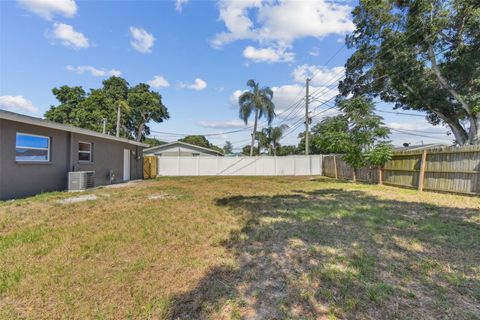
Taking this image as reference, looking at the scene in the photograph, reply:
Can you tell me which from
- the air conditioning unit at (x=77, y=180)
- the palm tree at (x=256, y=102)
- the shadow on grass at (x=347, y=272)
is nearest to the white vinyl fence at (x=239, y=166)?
the palm tree at (x=256, y=102)

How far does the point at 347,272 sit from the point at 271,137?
3508cm

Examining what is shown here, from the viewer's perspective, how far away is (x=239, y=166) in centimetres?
2222

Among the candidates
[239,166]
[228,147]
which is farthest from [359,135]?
[228,147]

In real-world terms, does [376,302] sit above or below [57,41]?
below

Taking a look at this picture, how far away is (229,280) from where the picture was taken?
2.72 m

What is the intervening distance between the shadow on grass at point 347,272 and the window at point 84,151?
895 cm

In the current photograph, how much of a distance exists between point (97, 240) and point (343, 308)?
3.50 m

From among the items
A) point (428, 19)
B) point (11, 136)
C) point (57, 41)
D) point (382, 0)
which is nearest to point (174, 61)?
point (57, 41)

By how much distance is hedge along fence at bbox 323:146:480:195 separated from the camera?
7582 millimetres

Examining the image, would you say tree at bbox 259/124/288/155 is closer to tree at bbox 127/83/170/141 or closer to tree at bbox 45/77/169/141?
tree at bbox 45/77/169/141

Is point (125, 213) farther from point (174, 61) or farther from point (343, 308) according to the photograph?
point (174, 61)

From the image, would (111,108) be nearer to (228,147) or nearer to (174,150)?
(174,150)

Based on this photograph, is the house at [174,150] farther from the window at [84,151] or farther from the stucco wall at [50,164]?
the window at [84,151]

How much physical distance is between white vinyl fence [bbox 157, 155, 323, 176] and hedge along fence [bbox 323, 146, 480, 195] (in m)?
9.46
